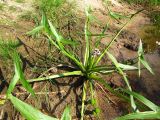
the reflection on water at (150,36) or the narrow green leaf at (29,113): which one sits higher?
the reflection on water at (150,36)

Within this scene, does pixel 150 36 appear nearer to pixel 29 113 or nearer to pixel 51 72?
pixel 51 72

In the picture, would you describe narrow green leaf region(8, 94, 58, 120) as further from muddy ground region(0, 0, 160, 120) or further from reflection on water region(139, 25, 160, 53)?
reflection on water region(139, 25, 160, 53)

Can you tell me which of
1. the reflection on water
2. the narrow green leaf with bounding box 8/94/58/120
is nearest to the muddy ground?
the reflection on water

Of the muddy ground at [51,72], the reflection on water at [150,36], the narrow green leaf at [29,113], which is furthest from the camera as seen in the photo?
the reflection on water at [150,36]

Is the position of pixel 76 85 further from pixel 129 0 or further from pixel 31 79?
pixel 129 0

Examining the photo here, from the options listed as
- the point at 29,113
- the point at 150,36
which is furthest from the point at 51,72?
the point at 150,36

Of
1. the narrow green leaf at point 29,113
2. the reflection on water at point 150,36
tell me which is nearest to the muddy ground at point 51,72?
the reflection on water at point 150,36

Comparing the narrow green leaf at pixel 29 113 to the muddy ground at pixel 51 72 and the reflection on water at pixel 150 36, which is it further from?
the reflection on water at pixel 150 36

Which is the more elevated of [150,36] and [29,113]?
[150,36]
